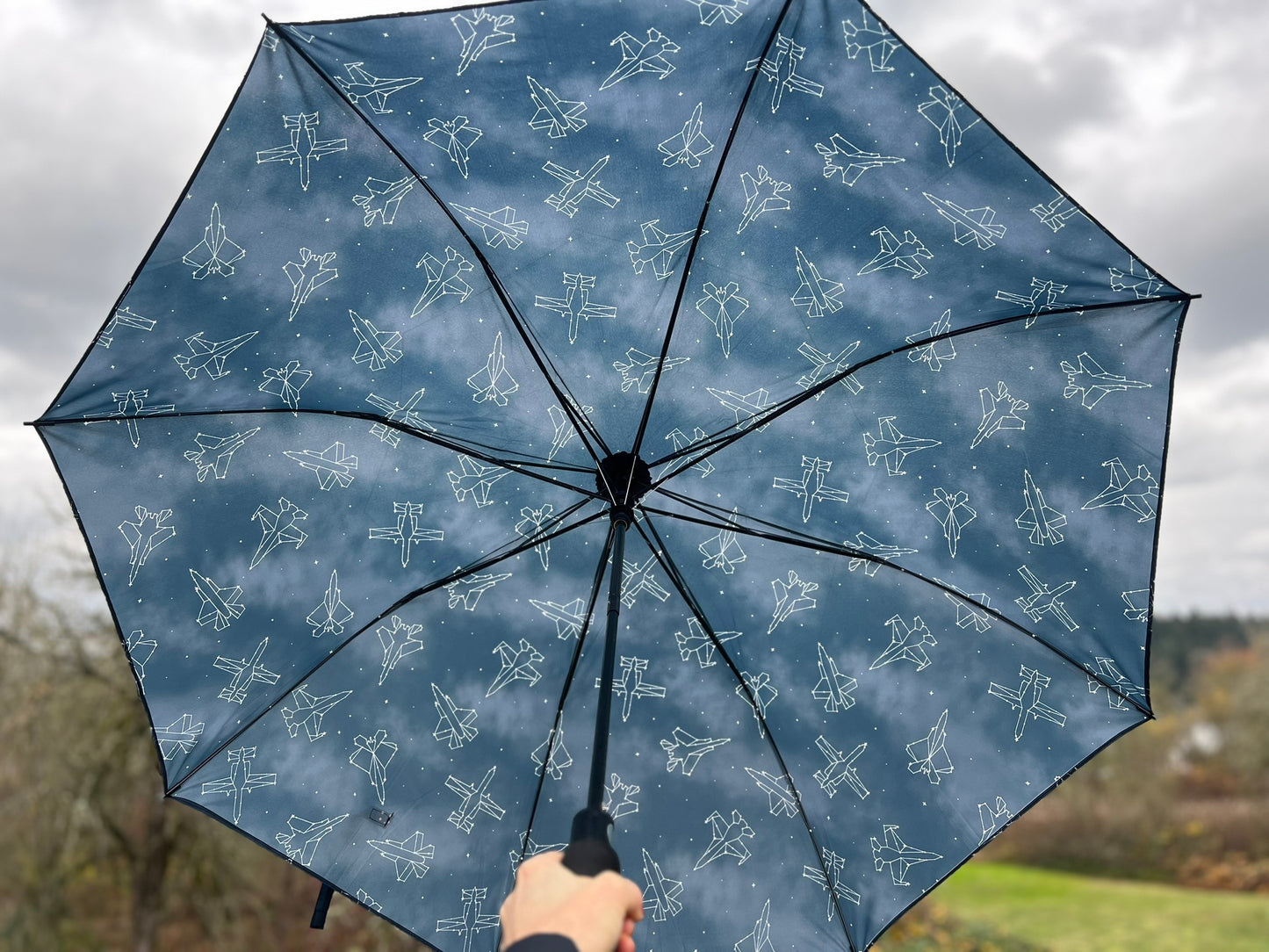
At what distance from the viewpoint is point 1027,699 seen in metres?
2.29

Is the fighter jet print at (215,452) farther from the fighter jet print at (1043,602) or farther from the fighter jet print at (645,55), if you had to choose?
the fighter jet print at (1043,602)

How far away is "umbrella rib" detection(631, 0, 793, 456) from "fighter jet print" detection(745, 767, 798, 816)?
2.88 feet

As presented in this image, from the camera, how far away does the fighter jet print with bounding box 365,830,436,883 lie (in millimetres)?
2189

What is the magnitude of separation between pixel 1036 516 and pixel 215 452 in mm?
1946

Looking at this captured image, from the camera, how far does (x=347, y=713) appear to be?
7.24 ft

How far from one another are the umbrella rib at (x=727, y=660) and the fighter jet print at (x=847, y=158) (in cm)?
91

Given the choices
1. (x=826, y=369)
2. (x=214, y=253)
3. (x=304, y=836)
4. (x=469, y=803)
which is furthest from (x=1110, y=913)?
(x=214, y=253)

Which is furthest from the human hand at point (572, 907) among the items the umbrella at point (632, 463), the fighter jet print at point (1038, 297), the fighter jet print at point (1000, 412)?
the fighter jet print at point (1038, 297)

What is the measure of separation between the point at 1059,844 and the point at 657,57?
75.3 feet

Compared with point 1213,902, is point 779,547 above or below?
below

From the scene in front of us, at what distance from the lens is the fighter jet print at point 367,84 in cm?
195

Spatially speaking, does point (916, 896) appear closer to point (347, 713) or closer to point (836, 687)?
point (836, 687)

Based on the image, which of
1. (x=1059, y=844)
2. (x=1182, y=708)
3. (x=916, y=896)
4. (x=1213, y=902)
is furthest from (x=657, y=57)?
(x=1182, y=708)

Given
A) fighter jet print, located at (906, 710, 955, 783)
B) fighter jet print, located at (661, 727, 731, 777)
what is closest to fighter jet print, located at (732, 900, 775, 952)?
fighter jet print, located at (661, 727, 731, 777)
